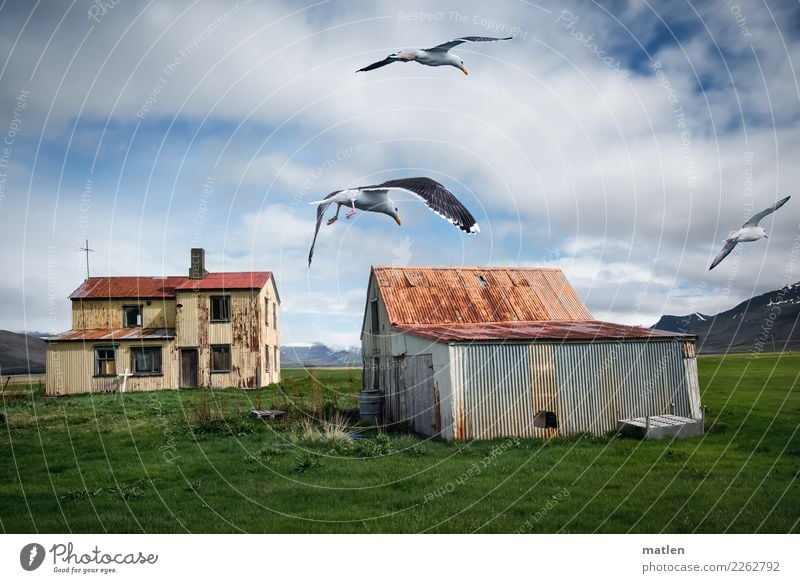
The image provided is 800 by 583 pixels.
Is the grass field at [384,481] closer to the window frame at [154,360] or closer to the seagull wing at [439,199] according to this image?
the seagull wing at [439,199]

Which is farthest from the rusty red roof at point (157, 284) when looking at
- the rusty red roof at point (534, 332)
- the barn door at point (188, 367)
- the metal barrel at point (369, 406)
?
the rusty red roof at point (534, 332)

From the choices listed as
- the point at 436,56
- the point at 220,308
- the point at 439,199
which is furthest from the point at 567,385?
the point at 220,308

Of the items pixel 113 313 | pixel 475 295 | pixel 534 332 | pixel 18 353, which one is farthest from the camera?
pixel 18 353

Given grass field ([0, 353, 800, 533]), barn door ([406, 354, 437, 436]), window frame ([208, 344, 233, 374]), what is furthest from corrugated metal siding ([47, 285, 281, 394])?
barn door ([406, 354, 437, 436])

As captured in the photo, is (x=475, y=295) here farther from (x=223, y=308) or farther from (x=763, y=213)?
(x=223, y=308)

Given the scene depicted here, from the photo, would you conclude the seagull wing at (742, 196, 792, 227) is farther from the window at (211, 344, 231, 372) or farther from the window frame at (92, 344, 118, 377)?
the window frame at (92, 344, 118, 377)

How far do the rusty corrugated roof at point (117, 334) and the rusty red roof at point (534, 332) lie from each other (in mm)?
17067

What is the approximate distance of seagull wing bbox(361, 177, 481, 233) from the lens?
26.4ft

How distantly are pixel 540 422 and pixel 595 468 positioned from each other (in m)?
4.01

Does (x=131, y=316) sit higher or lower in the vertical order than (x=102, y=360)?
Answer: higher

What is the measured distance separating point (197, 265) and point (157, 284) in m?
3.21

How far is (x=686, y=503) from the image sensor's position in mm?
7562

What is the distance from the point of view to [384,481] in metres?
9.13

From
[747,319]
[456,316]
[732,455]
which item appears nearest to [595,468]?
[732,455]
